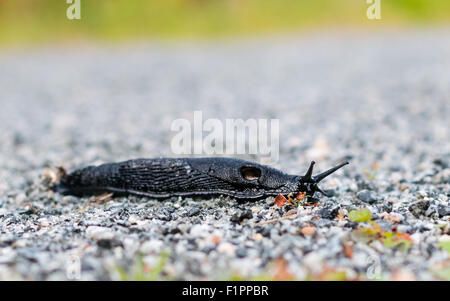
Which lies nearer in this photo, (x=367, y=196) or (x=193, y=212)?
(x=193, y=212)

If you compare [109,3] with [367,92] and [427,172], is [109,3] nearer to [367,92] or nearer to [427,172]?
[367,92]

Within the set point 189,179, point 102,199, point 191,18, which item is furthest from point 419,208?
point 191,18

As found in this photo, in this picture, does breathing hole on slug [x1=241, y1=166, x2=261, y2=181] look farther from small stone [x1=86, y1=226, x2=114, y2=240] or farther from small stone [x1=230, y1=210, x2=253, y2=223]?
small stone [x1=86, y1=226, x2=114, y2=240]

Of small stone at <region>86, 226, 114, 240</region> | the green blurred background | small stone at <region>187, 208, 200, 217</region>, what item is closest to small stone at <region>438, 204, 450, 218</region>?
small stone at <region>187, 208, 200, 217</region>

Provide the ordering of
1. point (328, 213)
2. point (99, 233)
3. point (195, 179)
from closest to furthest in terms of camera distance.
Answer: point (99, 233), point (328, 213), point (195, 179)

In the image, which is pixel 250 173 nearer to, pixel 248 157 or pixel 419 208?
pixel 419 208

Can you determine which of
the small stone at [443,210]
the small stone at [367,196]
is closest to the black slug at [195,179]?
the small stone at [367,196]

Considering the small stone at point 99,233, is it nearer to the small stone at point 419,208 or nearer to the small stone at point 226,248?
the small stone at point 226,248

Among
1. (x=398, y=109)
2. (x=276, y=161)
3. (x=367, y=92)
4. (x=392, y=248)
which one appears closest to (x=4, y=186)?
(x=276, y=161)
